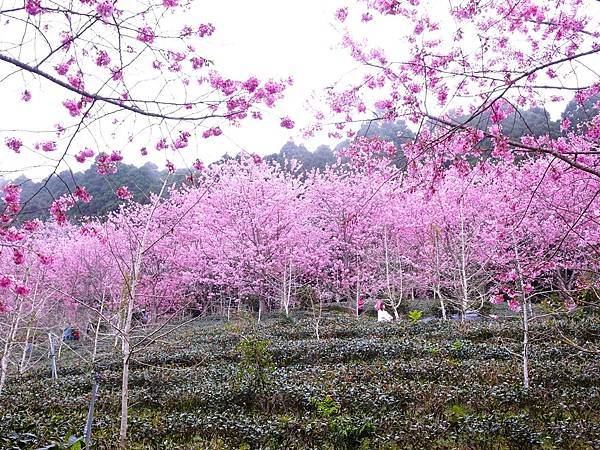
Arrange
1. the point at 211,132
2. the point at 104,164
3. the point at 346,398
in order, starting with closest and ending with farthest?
1. the point at 104,164
2. the point at 211,132
3. the point at 346,398

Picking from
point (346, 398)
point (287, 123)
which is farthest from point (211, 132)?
point (346, 398)

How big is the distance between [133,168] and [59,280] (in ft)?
33.7

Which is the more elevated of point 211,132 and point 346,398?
point 211,132

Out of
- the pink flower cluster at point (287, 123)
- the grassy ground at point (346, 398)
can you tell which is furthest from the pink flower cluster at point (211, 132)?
the grassy ground at point (346, 398)

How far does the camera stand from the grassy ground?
4488 mm

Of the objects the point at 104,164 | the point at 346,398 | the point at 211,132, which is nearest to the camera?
the point at 104,164

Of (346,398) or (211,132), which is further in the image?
(346,398)

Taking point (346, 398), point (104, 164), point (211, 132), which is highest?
point (211, 132)

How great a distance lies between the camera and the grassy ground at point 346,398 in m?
4.49

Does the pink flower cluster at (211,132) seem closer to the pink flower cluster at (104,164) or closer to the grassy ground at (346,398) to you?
the pink flower cluster at (104,164)

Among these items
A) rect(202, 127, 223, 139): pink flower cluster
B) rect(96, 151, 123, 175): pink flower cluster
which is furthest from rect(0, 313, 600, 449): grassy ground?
rect(202, 127, 223, 139): pink flower cluster

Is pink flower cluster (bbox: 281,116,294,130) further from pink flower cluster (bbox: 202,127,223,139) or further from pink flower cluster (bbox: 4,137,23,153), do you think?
pink flower cluster (bbox: 4,137,23,153)

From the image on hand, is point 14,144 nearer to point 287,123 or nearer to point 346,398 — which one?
point 287,123

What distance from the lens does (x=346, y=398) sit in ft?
19.0
